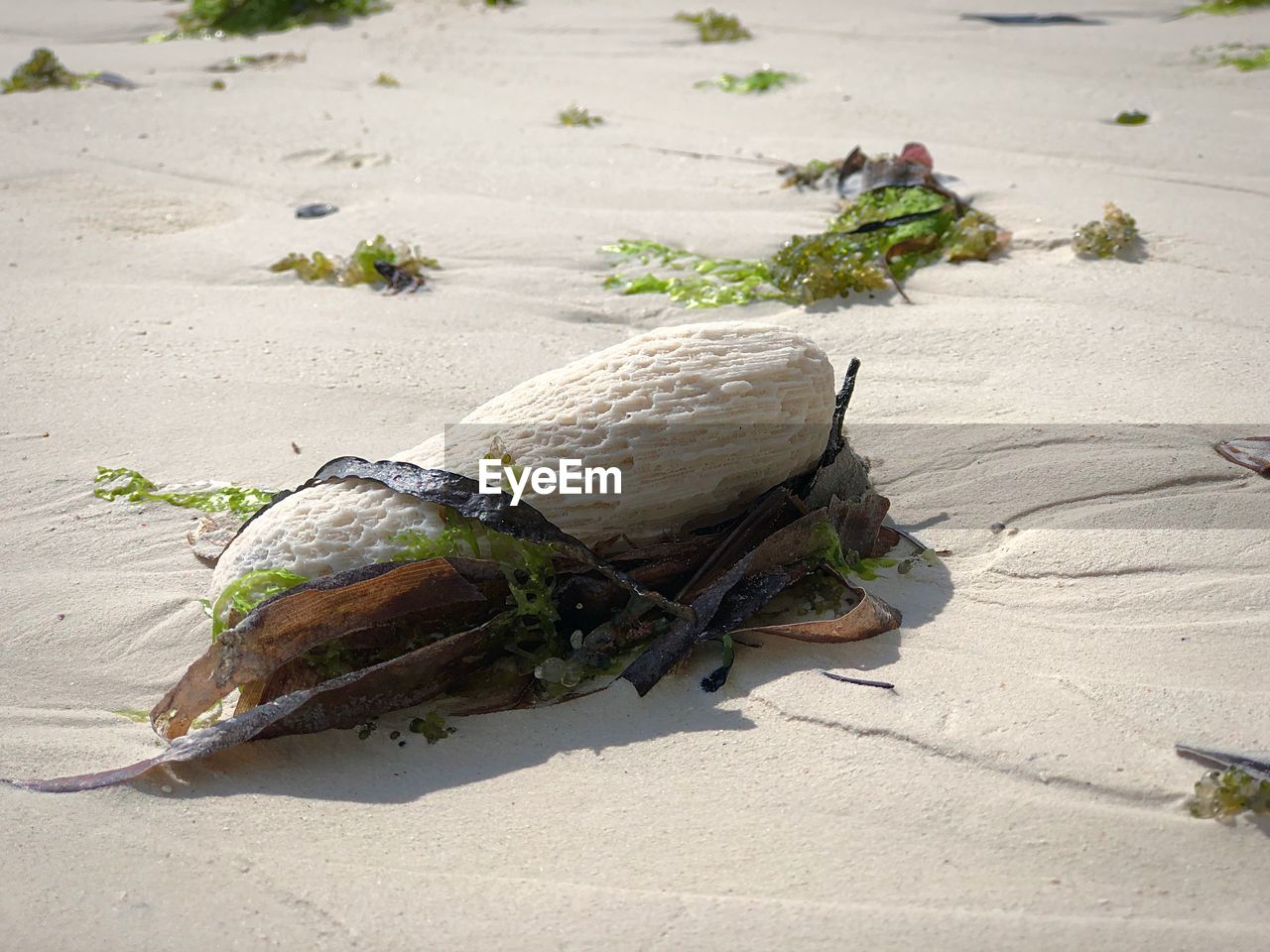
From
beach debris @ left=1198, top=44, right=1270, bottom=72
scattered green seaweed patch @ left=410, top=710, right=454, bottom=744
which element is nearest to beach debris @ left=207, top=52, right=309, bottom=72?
beach debris @ left=1198, top=44, right=1270, bottom=72

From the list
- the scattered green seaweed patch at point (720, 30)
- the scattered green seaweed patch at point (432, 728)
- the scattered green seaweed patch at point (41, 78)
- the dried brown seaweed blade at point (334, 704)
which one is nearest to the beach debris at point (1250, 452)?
the dried brown seaweed blade at point (334, 704)

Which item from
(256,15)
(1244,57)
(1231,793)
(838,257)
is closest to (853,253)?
(838,257)

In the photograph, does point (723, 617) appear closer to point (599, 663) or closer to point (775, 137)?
point (599, 663)

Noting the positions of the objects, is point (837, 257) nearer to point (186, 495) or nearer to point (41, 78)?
point (186, 495)

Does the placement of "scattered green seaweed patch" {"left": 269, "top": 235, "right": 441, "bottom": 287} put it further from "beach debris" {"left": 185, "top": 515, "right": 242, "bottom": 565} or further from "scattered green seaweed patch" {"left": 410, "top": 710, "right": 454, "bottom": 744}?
"scattered green seaweed patch" {"left": 410, "top": 710, "right": 454, "bottom": 744}

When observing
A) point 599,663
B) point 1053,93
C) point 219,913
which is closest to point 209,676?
point 219,913

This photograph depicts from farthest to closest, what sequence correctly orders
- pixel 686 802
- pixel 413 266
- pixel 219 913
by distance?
pixel 413 266, pixel 686 802, pixel 219 913

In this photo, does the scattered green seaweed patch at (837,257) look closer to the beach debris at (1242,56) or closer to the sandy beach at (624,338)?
the sandy beach at (624,338)
